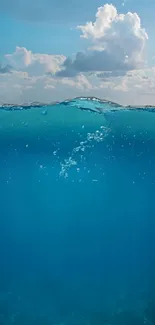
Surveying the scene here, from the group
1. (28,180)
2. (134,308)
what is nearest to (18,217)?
(28,180)

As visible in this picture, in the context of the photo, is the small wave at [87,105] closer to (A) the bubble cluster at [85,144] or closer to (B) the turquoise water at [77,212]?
(B) the turquoise water at [77,212]

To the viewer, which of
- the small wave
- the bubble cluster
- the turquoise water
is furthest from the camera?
the bubble cluster

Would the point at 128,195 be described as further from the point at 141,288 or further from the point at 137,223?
the point at 141,288

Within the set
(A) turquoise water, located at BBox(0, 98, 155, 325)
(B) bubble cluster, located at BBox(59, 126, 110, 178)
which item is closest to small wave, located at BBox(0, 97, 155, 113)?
(A) turquoise water, located at BBox(0, 98, 155, 325)

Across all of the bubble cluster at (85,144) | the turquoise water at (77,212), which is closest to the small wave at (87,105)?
the turquoise water at (77,212)

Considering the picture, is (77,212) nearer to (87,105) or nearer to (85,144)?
(85,144)

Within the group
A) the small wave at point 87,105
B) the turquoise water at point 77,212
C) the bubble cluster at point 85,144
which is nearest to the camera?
the small wave at point 87,105

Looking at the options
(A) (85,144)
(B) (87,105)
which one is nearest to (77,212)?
(A) (85,144)

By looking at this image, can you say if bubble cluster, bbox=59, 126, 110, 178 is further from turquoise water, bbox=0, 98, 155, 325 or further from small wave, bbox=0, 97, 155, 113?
small wave, bbox=0, 97, 155, 113

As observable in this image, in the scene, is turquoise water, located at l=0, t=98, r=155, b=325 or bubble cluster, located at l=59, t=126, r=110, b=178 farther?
bubble cluster, located at l=59, t=126, r=110, b=178
